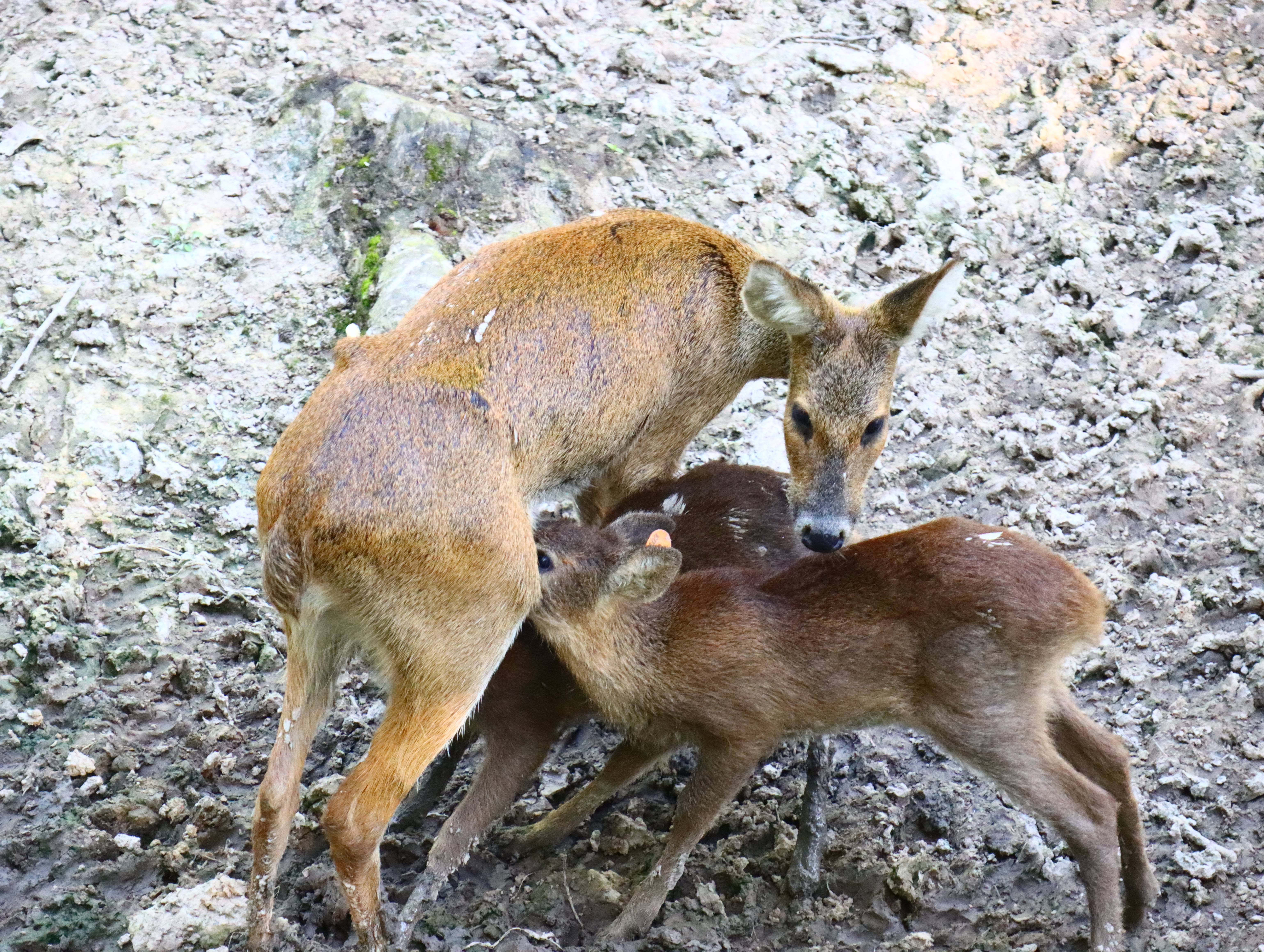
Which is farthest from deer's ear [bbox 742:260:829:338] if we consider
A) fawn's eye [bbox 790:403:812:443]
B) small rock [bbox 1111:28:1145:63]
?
small rock [bbox 1111:28:1145:63]

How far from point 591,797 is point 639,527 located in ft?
3.58

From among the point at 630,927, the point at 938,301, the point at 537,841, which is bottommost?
the point at 537,841

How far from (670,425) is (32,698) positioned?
114 inches

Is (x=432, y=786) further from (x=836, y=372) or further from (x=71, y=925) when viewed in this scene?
(x=836, y=372)

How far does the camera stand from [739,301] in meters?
5.98

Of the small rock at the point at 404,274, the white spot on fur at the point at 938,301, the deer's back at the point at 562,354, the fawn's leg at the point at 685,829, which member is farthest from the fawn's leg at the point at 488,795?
the small rock at the point at 404,274

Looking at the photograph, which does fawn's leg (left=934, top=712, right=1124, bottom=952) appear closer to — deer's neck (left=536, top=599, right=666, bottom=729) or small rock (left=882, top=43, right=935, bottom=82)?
deer's neck (left=536, top=599, right=666, bottom=729)

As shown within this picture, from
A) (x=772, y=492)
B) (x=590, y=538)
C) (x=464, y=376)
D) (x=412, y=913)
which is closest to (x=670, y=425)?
(x=772, y=492)

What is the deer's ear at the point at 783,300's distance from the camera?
18.5ft

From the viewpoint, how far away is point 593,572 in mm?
5086

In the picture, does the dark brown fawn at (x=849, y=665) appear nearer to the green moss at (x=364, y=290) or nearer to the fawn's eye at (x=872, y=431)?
the fawn's eye at (x=872, y=431)

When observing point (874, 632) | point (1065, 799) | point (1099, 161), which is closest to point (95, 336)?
point (874, 632)

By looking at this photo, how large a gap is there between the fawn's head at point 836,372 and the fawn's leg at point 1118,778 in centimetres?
111

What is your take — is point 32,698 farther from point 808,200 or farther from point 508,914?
point 808,200
